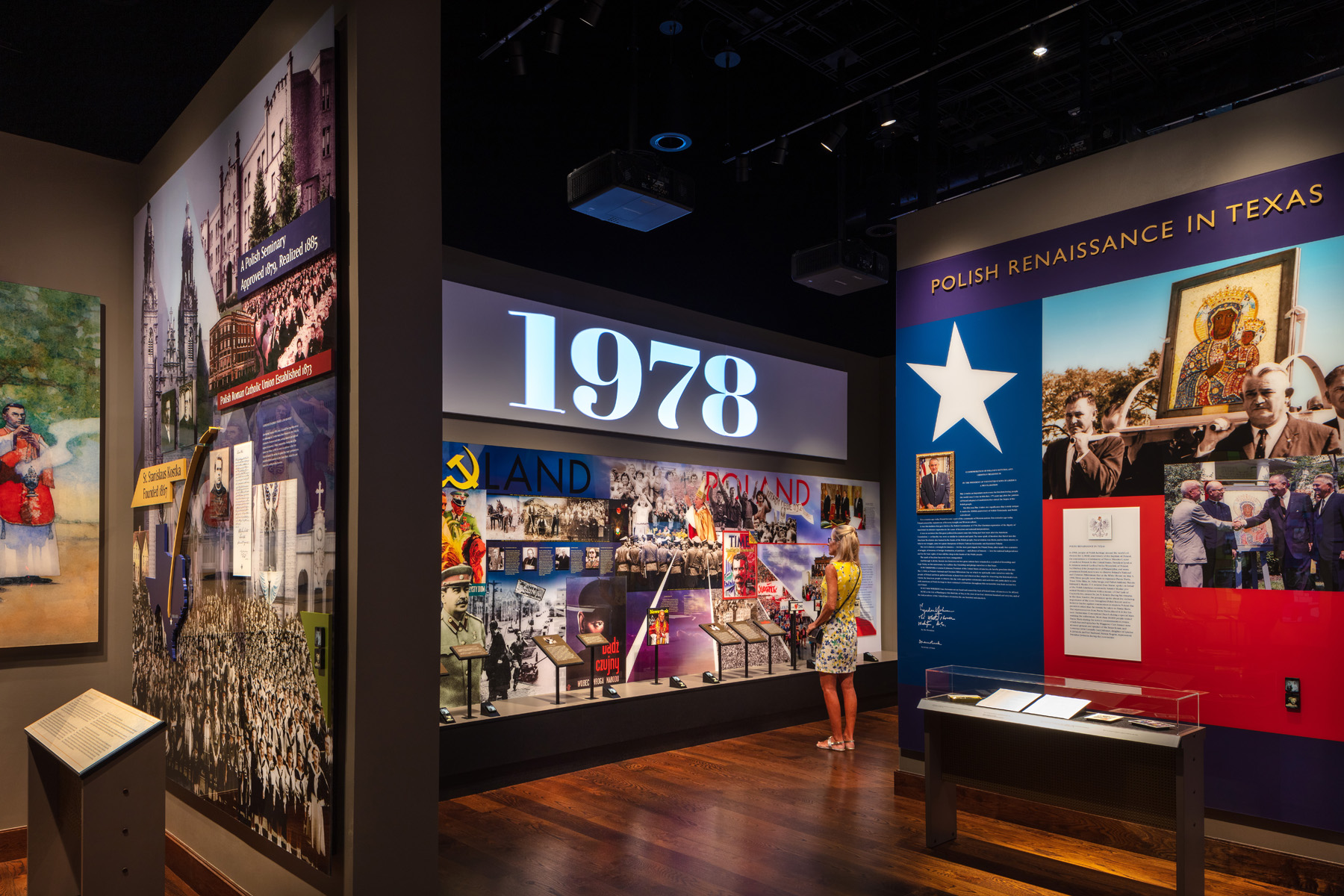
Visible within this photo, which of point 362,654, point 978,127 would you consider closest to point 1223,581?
point 362,654

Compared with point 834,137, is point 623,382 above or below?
below

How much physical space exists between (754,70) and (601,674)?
5.03 meters

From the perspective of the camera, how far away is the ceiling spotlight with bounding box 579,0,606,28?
5.19m

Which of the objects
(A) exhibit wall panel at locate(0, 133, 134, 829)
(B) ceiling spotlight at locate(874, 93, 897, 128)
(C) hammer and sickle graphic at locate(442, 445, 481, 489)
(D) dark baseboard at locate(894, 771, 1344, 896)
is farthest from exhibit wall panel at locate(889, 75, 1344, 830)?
(A) exhibit wall panel at locate(0, 133, 134, 829)

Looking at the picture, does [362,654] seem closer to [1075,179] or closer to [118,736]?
[118,736]

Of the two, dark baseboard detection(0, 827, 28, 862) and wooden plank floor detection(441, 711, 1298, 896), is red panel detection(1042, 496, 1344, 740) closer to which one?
wooden plank floor detection(441, 711, 1298, 896)

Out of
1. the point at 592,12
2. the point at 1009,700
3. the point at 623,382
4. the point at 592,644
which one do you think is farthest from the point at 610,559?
the point at 592,12

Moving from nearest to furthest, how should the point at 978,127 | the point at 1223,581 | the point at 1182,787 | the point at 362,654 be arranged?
the point at 362,654, the point at 1182,787, the point at 1223,581, the point at 978,127

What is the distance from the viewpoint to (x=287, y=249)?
324cm

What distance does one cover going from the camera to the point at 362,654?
281cm

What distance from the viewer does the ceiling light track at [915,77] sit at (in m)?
5.40

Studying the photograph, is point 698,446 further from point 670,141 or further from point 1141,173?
point 1141,173

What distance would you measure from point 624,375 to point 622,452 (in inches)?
26.4

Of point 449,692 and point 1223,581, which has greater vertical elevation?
point 1223,581
